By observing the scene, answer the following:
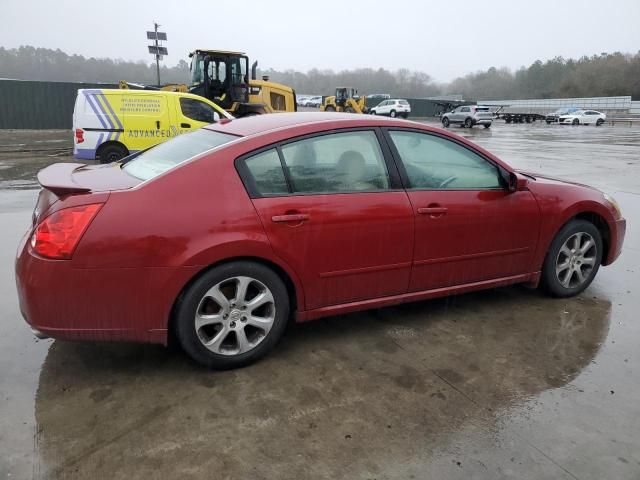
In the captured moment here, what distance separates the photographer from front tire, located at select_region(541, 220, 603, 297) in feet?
13.2

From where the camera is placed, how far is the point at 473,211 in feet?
11.6

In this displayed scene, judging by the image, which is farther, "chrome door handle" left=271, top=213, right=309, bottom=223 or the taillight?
"chrome door handle" left=271, top=213, right=309, bottom=223

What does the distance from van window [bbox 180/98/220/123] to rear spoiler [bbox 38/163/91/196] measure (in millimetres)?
7668

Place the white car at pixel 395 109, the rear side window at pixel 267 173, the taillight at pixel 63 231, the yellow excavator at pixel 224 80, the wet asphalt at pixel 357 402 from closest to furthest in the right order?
1. the wet asphalt at pixel 357 402
2. the taillight at pixel 63 231
3. the rear side window at pixel 267 173
4. the yellow excavator at pixel 224 80
5. the white car at pixel 395 109

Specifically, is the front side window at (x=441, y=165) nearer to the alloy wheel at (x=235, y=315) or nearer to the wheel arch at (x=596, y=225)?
the wheel arch at (x=596, y=225)

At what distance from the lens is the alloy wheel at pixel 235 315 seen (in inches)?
112

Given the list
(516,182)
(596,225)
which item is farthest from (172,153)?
(596,225)

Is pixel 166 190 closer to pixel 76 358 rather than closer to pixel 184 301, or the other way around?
pixel 184 301

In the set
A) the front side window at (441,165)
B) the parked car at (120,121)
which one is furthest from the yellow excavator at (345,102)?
the front side window at (441,165)

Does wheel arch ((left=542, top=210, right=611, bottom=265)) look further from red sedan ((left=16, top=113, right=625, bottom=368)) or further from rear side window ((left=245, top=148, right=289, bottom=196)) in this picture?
rear side window ((left=245, top=148, right=289, bottom=196))

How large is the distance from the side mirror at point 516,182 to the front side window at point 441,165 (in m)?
0.08

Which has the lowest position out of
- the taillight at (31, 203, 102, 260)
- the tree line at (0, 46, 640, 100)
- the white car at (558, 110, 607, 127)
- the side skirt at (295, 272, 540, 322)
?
the side skirt at (295, 272, 540, 322)

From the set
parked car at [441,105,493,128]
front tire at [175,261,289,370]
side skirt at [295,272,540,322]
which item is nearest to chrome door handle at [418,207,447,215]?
side skirt at [295,272,540,322]

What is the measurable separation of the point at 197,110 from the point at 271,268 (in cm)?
888
